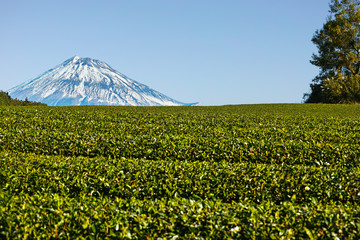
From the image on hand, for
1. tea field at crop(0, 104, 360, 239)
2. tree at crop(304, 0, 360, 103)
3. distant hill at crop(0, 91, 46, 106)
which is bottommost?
tea field at crop(0, 104, 360, 239)

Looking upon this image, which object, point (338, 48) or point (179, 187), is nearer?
point (179, 187)

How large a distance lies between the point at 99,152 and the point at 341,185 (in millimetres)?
8367

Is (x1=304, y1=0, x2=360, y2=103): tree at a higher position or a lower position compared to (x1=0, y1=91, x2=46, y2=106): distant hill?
higher

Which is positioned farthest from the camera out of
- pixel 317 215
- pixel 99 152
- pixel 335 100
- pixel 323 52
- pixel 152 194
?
pixel 323 52

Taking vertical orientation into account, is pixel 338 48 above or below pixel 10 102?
above

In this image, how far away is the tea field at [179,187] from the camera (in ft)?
18.7

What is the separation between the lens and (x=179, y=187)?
848 centimetres

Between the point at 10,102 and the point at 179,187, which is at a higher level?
the point at 10,102

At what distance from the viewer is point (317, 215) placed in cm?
→ 607

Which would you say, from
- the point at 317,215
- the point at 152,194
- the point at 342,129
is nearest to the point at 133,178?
the point at 152,194

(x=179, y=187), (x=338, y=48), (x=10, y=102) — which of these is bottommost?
(x=179, y=187)

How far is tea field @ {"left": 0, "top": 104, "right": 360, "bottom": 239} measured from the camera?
5.70 meters

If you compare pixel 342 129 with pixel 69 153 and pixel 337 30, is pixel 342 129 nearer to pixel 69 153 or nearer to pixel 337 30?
pixel 69 153

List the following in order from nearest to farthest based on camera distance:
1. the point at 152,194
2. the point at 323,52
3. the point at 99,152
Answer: the point at 152,194
the point at 99,152
the point at 323,52
